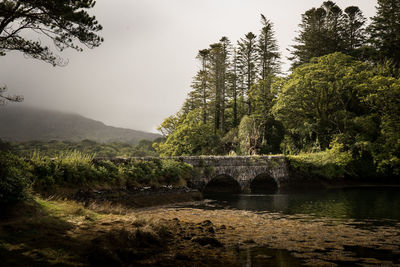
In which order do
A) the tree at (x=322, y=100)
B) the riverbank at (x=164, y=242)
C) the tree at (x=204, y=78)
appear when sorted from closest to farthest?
1. the riverbank at (x=164, y=242)
2. the tree at (x=322, y=100)
3. the tree at (x=204, y=78)

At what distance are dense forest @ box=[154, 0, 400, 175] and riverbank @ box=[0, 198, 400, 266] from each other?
24.3 metres

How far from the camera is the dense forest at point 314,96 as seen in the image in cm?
3212

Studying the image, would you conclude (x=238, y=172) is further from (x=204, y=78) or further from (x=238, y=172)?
(x=204, y=78)

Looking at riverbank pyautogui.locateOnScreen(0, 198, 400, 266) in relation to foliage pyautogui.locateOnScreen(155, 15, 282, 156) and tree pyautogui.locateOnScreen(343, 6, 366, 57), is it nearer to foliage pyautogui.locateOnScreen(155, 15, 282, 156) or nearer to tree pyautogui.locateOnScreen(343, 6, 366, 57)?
foliage pyautogui.locateOnScreen(155, 15, 282, 156)

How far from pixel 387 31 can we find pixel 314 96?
18.5 m

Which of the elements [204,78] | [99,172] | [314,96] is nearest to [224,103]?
[204,78]

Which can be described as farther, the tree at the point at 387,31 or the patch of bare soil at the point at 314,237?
the tree at the point at 387,31

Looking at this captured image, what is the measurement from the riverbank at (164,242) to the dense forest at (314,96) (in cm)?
2428

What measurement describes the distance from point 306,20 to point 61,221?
5276 cm

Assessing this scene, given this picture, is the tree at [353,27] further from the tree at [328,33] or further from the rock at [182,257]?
the rock at [182,257]

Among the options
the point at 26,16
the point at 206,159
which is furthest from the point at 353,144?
the point at 26,16

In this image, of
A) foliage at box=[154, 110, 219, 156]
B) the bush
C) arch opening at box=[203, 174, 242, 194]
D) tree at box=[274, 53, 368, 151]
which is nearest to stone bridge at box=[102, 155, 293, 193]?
arch opening at box=[203, 174, 242, 194]

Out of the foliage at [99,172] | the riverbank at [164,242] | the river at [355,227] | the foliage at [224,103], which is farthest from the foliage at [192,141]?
the riverbank at [164,242]

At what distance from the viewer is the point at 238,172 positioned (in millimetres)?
27078
